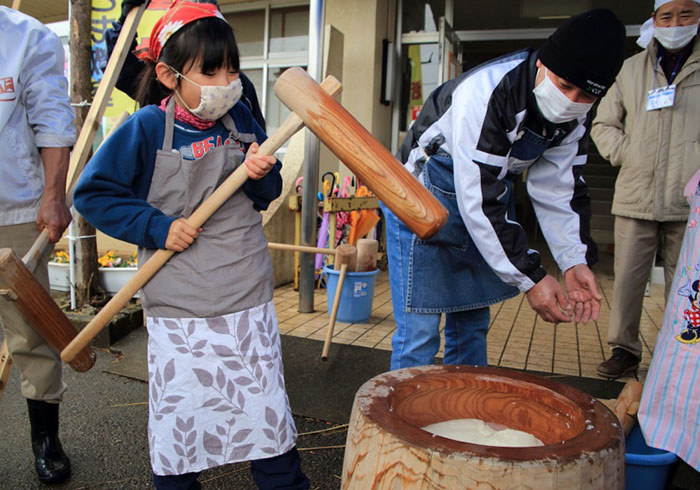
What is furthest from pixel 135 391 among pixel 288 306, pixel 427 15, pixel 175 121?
pixel 427 15

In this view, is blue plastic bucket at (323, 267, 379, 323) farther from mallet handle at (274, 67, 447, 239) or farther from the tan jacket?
mallet handle at (274, 67, 447, 239)

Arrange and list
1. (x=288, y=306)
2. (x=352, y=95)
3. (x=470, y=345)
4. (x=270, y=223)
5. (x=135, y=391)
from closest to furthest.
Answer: (x=470, y=345)
(x=135, y=391)
(x=288, y=306)
(x=270, y=223)
(x=352, y=95)

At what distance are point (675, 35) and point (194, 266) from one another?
3037 millimetres

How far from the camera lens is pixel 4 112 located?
6.89 feet

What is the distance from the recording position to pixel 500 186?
5.72ft

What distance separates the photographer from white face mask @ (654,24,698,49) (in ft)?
10.1

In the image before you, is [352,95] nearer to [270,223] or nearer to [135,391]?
[270,223]

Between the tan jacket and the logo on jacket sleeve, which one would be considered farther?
the tan jacket

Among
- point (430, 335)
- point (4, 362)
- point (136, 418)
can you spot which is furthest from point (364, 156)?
point (136, 418)

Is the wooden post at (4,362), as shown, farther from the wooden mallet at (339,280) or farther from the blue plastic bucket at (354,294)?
the blue plastic bucket at (354,294)

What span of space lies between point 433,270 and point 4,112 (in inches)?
70.6

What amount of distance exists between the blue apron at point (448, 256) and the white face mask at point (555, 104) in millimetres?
130

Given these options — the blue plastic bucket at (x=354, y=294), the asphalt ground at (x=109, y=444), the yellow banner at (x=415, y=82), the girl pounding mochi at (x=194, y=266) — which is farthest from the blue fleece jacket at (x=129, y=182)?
the yellow banner at (x=415, y=82)

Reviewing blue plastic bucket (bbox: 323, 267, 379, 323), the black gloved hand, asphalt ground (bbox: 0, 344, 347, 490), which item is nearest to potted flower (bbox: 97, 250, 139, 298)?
asphalt ground (bbox: 0, 344, 347, 490)
